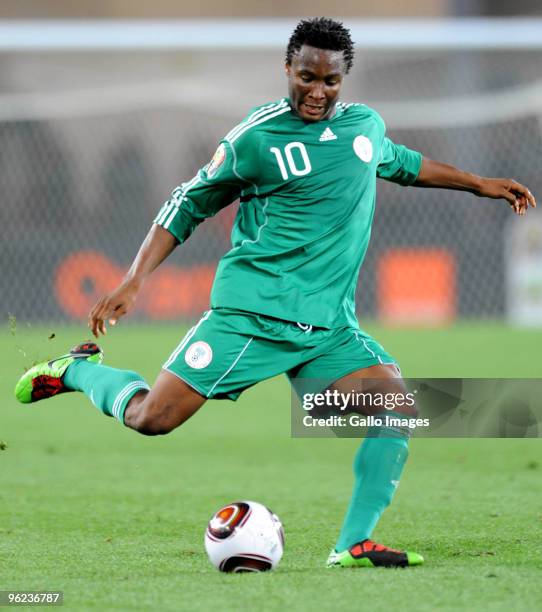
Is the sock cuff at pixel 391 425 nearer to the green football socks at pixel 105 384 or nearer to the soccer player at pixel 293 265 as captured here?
the soccer player at pixel 293 265

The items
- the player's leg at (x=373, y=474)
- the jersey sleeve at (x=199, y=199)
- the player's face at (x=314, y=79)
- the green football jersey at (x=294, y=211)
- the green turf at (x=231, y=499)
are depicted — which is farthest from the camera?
the jersey sleeve at (x=199, y=199)

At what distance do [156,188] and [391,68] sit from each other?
570 cm

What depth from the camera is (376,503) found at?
4699 mm

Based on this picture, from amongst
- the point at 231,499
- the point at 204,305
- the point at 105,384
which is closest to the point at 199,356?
the point at 105,384

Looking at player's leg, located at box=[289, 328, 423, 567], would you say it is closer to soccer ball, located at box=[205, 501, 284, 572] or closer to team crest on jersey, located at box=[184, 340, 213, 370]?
soccer ball, located at box=[205, 501, 284, 572]

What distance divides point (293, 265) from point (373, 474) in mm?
862

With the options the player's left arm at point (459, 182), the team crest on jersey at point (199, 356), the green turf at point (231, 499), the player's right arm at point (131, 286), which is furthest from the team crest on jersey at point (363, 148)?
the green turf at point (231, 499)

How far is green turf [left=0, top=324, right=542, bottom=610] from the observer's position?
13.6 feet

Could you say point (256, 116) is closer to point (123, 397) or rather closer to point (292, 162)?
point (292, 162)

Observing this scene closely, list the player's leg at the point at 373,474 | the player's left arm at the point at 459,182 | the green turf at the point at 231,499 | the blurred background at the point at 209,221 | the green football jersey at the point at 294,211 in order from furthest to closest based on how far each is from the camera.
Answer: the blurred background at the point at 209,221
the player's left arm at the point at 459,182
the green football jersey at the point at 294,211
the player's leg at the point at 373,474
the green turf at the point at 231,499

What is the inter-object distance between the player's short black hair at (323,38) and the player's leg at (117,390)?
138 cm

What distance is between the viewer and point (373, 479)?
15.5 ft

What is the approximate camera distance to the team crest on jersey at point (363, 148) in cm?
491

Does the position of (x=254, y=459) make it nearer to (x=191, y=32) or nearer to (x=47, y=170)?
(x=191, y=32)
